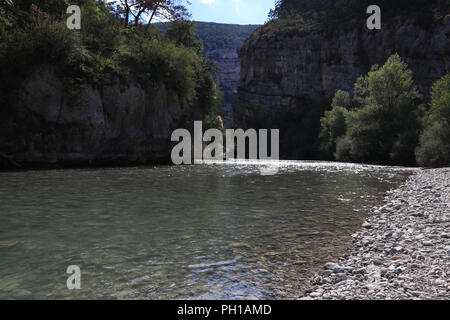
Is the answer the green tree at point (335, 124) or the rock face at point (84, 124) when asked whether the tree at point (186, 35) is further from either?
the green tree at point (335, 124)

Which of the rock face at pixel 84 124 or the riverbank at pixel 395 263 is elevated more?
the rock face at pixel 84 124

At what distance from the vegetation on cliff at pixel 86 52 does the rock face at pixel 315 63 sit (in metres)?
44.6

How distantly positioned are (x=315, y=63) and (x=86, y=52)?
6777cm

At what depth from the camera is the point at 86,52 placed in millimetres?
32219

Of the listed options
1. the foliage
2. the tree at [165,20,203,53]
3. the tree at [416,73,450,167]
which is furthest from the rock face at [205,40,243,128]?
the tree at [416,73,450,167]

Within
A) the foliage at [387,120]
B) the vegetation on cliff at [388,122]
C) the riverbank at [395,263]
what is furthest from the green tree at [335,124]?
the riverbank at [395,263]

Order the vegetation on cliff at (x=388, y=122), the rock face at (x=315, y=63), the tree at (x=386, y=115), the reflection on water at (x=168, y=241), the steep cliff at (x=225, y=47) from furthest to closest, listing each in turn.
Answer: the steep cliff at (x=225, y=47) → the rock face at (x=315, y=63) → the tree at (x=386, y=115) → the vegetation on cliff at (x=388, y=122) → the reflection on water at (x=168, y=241)

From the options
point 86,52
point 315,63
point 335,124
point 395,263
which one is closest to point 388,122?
point 335,124

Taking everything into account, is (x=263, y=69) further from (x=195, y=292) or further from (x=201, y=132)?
(x=195, y=292)

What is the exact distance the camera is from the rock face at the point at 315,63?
6575 cm

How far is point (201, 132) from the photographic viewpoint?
44.6 meters

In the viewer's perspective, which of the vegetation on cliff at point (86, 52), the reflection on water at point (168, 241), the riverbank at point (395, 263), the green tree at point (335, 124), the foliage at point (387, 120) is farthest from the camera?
the green tree at point (335, 124)

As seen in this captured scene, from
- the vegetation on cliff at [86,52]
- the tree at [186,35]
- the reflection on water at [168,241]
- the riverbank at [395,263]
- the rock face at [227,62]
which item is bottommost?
the reflection on water at [168,241]

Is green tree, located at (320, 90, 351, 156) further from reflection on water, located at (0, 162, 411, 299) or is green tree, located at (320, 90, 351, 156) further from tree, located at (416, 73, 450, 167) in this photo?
reflection on water, located at (0, 162, 411, 299)
